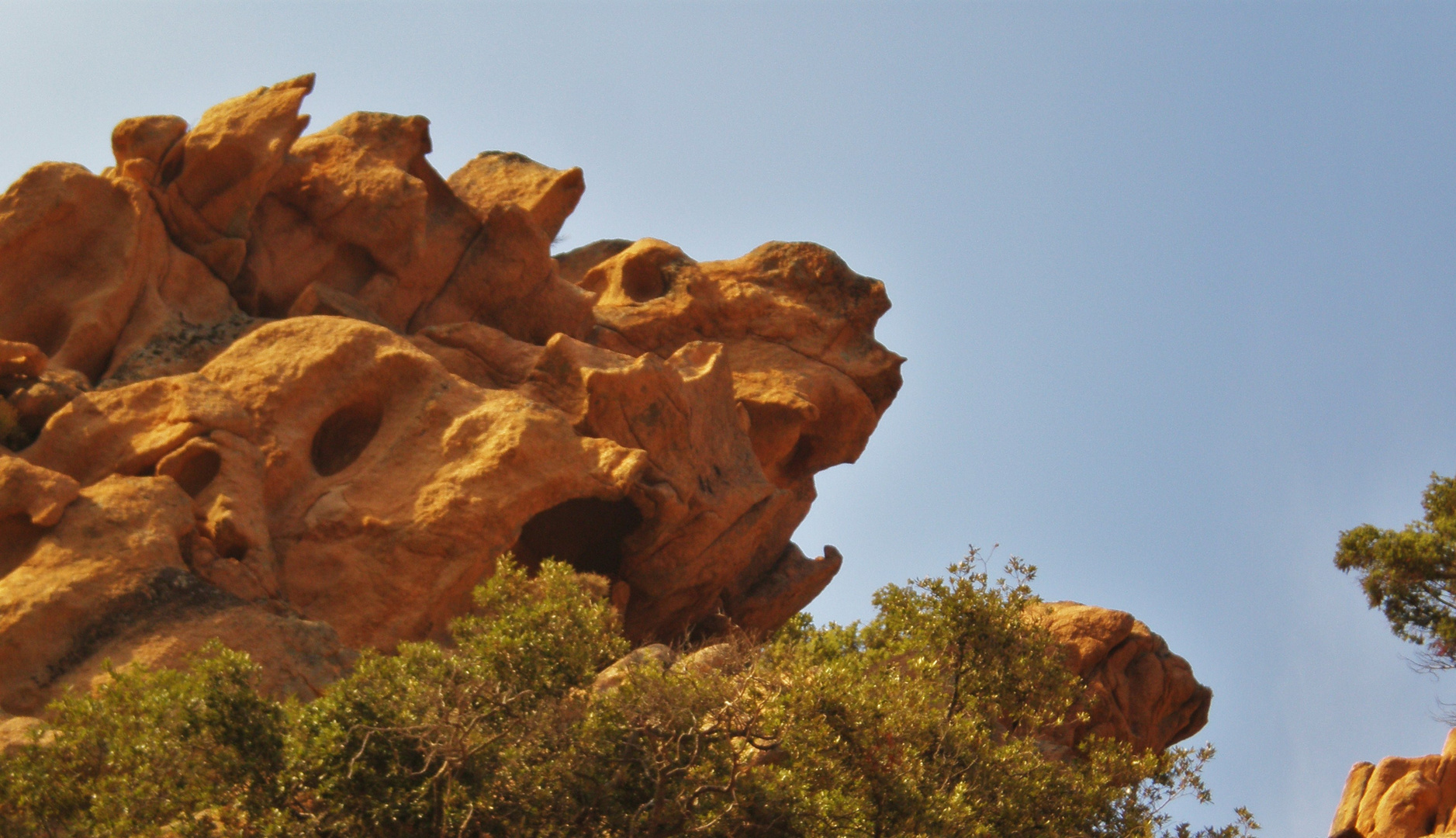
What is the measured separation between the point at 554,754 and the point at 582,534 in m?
12.4

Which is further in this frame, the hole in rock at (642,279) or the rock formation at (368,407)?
the hole in rock at (642,279)

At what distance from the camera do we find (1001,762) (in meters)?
18.1

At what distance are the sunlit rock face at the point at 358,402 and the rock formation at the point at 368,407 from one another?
0.06 m

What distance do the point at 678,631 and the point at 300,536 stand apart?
29.4ft

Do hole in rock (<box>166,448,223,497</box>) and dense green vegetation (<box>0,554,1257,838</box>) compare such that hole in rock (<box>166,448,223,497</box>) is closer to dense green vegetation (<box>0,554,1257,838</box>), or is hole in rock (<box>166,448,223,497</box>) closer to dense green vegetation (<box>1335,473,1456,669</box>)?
dense green vegetation (<box>0,554,1257,838</box>)

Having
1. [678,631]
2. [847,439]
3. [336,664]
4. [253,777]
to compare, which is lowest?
[253,777]

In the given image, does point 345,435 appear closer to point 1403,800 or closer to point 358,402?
point 358,402

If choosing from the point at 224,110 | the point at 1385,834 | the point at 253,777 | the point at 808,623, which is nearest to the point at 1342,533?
the point at 1385,834

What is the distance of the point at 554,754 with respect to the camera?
1523 cm

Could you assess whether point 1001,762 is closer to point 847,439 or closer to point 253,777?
point 253,777

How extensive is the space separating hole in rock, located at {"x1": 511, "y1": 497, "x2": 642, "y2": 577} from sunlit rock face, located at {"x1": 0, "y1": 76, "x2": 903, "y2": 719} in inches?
2.3

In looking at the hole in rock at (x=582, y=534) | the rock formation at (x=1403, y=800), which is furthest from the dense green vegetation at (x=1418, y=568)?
the hole in rock at (x=582, y=534)

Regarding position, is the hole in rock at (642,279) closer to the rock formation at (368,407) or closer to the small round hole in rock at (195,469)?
the rock formation at (368,407)

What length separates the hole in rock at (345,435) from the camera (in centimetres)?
2616
